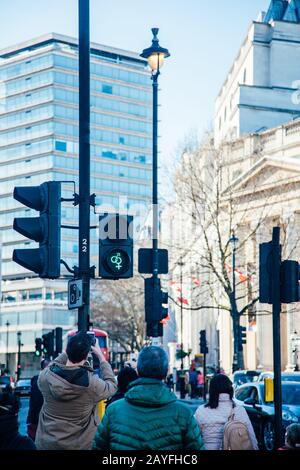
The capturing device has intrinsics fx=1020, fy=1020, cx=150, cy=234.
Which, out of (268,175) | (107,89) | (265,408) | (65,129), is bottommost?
(265,408)

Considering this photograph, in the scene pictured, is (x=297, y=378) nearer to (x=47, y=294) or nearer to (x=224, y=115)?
(x=224, y=115)

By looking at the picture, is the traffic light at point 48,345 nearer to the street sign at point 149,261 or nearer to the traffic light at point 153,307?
the street sign at point 149,261

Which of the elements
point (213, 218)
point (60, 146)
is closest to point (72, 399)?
point (213, 218)

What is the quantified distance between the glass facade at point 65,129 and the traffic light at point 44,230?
108 metres

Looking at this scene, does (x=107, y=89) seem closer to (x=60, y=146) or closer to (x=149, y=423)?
(x=60, y=146)

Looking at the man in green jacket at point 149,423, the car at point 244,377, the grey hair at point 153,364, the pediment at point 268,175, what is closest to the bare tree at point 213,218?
the pediment at point 268,175

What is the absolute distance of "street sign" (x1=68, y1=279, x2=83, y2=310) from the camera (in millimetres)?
10305

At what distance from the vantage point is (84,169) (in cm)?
1084

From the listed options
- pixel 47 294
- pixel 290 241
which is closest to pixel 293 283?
pixel 290 241

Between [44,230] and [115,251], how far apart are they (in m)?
0.91

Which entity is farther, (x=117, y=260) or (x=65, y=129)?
(x=65, y=129)

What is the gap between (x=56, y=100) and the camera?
125250 millimetres

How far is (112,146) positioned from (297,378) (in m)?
108

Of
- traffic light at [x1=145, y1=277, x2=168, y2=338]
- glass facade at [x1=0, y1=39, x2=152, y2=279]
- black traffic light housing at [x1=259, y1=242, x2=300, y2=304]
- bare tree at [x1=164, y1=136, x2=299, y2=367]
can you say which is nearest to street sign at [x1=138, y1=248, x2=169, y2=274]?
traffic light at [x1=145, y1=277, x2=168, y2=338]
